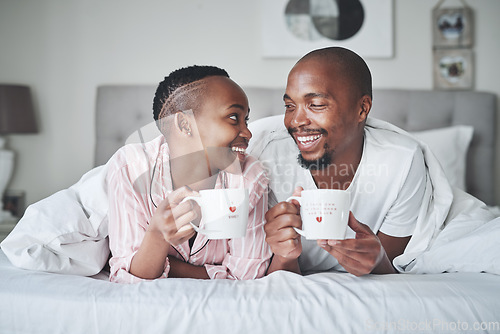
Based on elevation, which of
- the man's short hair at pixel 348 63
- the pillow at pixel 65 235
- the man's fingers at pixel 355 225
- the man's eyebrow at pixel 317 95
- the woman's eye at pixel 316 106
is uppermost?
the man's short hair at pixel 348 63

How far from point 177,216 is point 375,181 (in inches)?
22.7

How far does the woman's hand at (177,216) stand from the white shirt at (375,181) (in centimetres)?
38

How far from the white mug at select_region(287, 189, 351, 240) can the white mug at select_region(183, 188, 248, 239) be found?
10 cm

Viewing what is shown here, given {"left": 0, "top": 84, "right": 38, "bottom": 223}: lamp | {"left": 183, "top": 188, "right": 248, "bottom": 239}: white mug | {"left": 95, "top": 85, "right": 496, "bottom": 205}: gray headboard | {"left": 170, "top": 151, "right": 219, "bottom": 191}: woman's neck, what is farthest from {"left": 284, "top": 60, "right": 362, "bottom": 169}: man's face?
{"left": 0, "top": 84, "right": 38, "bottom": 223}: lamp

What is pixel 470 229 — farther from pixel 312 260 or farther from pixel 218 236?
pixel 218 236

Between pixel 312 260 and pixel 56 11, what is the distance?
1.72m

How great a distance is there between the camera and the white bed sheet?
2.29 ft

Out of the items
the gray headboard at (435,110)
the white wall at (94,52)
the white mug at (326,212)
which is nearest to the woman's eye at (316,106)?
the white mug at (326,212)

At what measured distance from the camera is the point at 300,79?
97 cm

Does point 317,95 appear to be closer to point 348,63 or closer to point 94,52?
point 348,63

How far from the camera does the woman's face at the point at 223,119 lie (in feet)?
2.55

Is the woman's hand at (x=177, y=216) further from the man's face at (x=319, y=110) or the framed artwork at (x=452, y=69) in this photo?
the framed artwork at (x=452, y=69)

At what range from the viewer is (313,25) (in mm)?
2088

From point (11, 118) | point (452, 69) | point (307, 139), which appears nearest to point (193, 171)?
point (307, 139)
